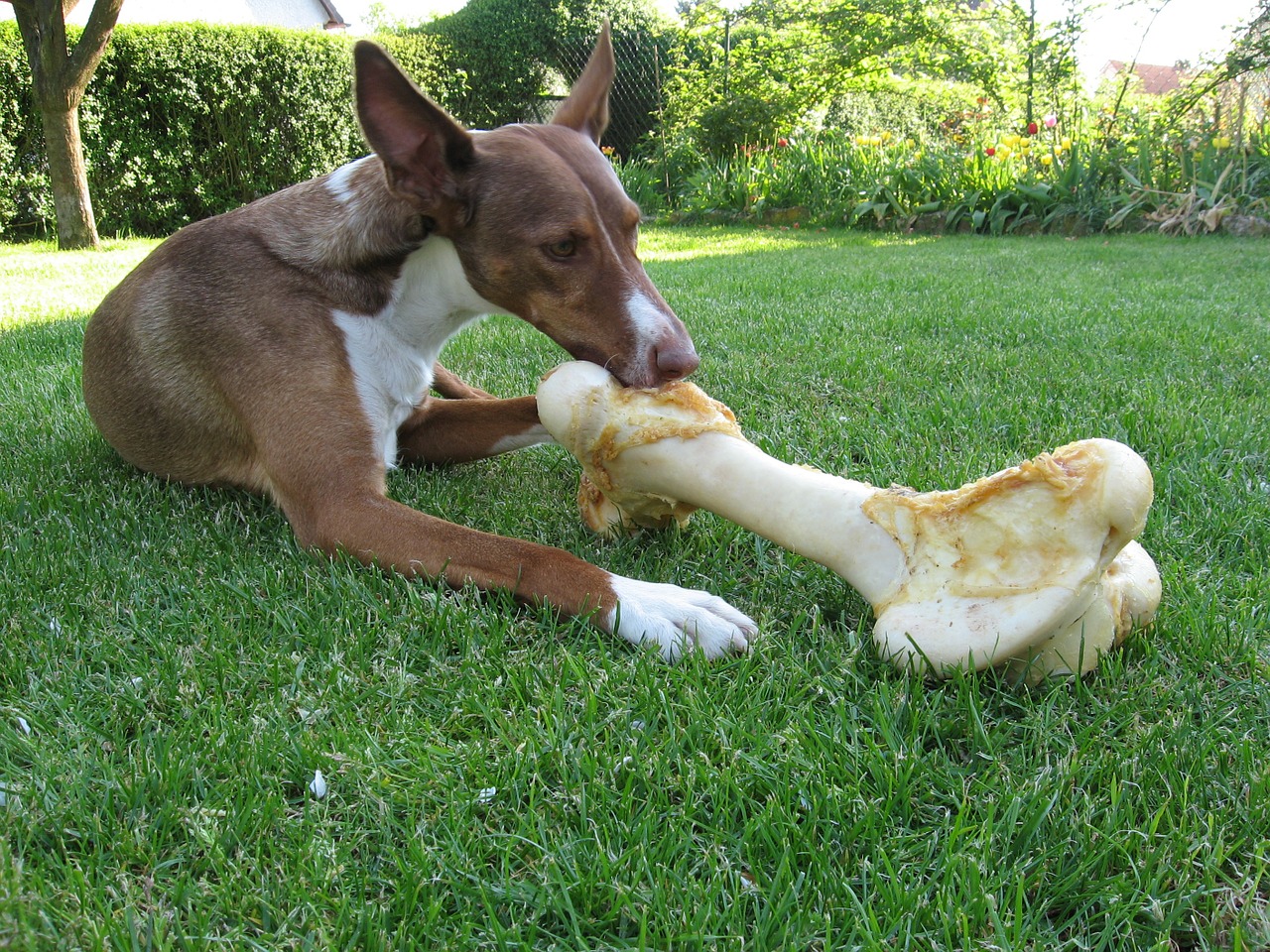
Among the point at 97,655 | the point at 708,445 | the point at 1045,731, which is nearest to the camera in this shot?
the point at 1045,731

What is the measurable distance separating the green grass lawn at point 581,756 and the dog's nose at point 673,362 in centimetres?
39

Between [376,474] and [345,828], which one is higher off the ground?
[376,474]

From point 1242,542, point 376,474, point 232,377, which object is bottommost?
point 1242,542

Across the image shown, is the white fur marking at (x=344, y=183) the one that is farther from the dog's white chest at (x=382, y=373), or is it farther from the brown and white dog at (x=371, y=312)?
the dog's white chest at (x=382, y=373)

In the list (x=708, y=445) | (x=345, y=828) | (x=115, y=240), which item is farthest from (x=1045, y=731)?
(x=115, y=240)

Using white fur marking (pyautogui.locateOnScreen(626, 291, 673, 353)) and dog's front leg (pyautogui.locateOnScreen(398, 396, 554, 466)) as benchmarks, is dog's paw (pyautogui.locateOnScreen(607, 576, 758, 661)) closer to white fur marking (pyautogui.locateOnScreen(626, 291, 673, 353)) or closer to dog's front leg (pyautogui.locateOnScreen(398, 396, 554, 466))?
white fur marking (pyautogui.locateOnScreen(626, 291, 673, 353))

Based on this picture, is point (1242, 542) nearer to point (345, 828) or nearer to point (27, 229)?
point (345, 828)

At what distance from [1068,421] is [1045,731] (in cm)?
193

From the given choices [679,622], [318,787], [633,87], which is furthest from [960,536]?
[633,87]

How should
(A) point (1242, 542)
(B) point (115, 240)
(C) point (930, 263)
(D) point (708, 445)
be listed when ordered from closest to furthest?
(D) point (708, 445) → (A) point (1242, 542) → (C) point (930, 263) → (B) point (115, 240)

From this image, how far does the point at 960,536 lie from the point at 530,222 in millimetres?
1465

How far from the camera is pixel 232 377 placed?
261cm

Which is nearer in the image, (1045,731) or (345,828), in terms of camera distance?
(345,828)

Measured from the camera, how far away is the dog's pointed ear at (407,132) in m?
2.39
